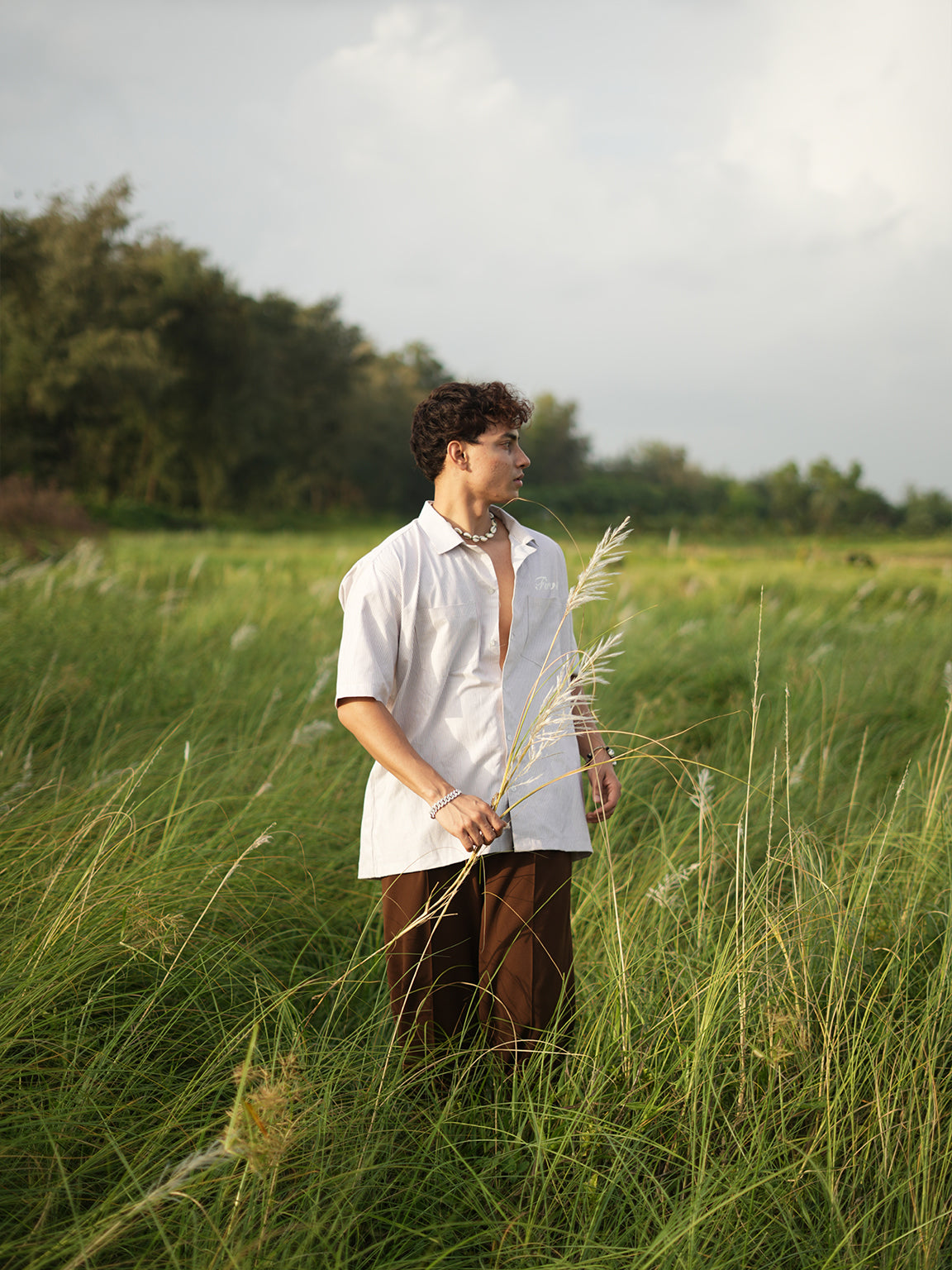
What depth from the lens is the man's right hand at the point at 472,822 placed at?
195 centimetres

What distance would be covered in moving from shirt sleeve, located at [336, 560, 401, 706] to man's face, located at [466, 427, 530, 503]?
0.35 meters

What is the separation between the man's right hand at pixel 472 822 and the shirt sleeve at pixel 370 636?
1.11 feet

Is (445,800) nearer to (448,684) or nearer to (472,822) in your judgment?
(472,822)

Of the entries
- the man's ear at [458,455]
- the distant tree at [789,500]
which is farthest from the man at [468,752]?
the distant tree at [789,500]

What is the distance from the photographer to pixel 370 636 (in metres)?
2.18

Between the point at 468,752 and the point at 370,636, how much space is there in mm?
380

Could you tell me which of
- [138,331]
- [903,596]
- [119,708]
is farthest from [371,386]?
[119,708]

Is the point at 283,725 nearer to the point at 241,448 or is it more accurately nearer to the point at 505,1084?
the point at 505,1084

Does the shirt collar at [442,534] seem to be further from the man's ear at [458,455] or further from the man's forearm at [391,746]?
the man's forearm at [391,746]

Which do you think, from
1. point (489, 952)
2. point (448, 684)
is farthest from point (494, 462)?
point (489, 952)

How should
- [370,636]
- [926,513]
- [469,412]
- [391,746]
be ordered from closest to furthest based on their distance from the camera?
[391,746]
[370,636]
[469,412]
[926,513]

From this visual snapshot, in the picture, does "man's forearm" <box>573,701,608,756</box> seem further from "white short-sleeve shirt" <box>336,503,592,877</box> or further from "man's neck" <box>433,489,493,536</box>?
"man's neck" <box>433,489,493,536</box>

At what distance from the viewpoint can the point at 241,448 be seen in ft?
121

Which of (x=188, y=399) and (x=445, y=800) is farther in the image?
(x=188, y=399)
